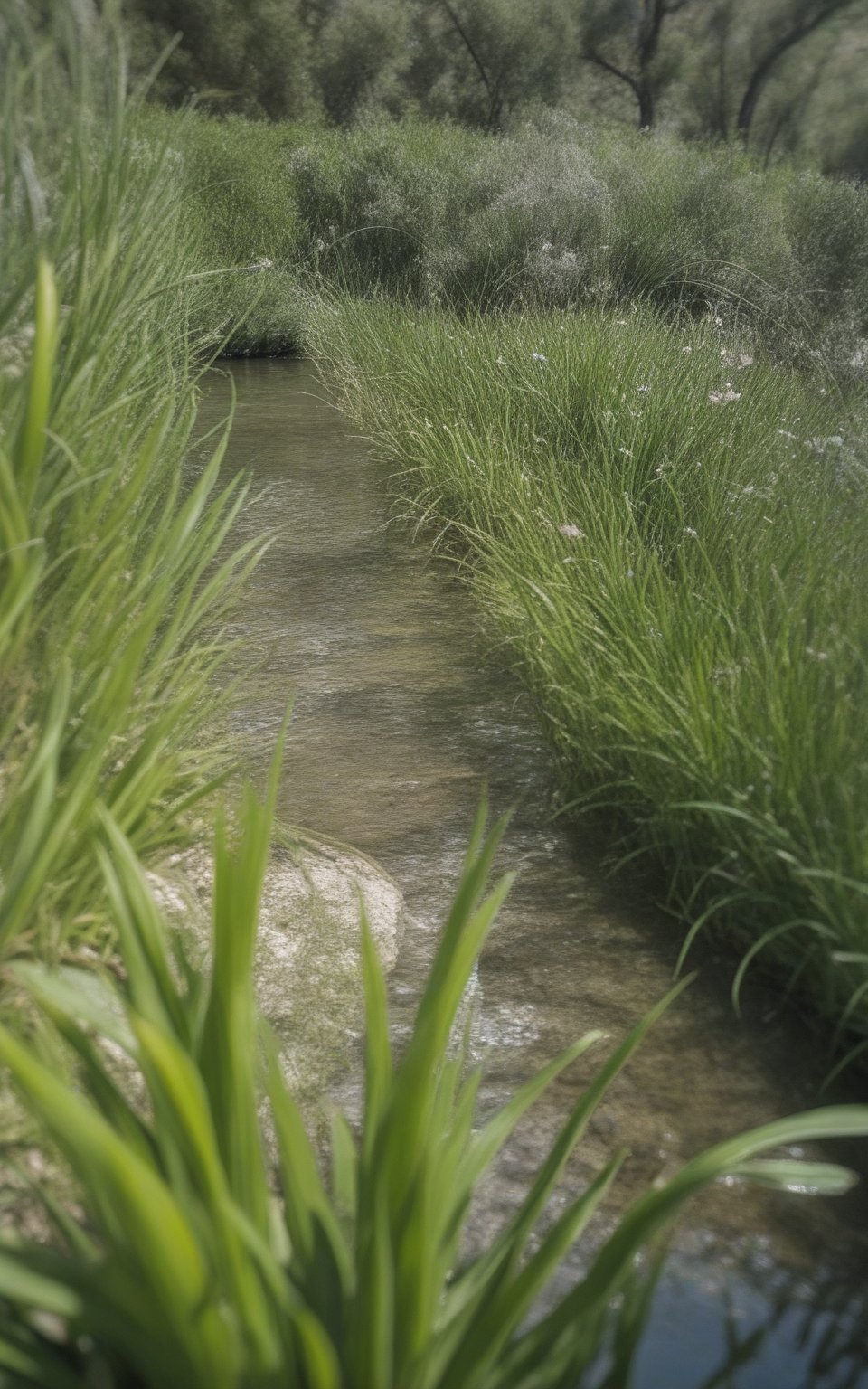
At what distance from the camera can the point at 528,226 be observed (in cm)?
930

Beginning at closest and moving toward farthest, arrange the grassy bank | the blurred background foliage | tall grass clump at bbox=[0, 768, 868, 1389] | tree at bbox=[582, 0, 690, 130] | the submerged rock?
tall grass clump at bbox=[0, 768, 868, 1389] → the submerged rock → the grassy bank → the blurred background foliage → tree at bbox=[582, 0, 690, 130]

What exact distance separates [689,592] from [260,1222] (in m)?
1.75

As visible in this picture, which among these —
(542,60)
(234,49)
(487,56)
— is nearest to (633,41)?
(542,60)

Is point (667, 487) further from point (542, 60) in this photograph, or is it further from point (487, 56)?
point (487, 56)

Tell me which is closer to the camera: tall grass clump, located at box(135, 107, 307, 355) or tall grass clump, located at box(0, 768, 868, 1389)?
tall grass clump, located at box(0, 768, 868, 1389)

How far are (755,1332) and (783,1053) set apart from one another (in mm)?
562

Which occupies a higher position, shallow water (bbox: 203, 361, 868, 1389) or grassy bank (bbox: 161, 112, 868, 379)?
grassy bank (bbox: 161, 112, 868, 379)

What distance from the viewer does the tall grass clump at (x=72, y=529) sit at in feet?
5.08

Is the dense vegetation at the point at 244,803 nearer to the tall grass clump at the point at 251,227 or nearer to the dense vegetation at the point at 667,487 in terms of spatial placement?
the dense vegetation at the point at 667,487

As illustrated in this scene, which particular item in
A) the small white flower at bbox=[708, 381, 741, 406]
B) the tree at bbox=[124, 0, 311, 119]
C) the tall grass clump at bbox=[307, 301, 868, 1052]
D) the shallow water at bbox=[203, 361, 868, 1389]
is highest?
the tree at bbox=[124, 0, 311, 119]

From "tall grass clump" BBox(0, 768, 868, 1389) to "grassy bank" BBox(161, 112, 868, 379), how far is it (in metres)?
5.77

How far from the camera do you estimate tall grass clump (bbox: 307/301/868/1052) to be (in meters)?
2.04

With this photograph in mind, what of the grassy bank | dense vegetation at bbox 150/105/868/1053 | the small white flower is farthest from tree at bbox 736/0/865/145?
the small white flower

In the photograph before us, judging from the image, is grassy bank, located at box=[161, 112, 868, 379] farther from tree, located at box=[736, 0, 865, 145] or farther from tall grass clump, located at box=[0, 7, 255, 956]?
tree, located at box=[736, 0, 865, 145]
